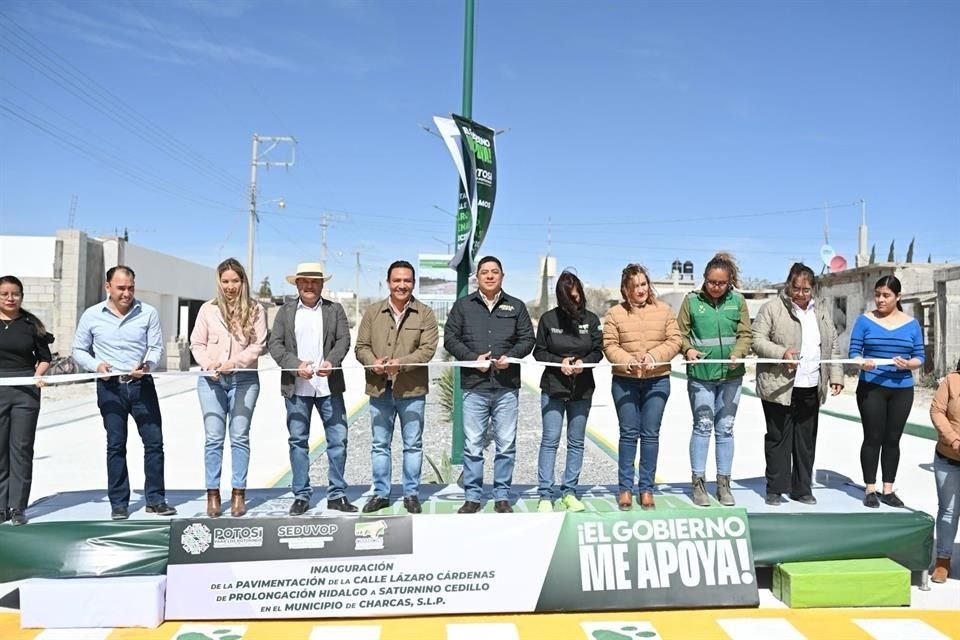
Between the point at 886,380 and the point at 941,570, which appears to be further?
the point at 886,380

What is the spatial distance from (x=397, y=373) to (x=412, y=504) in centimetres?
91

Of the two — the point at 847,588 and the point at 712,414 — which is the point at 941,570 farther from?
the point at 712,414

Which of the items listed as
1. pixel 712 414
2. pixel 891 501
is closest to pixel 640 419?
pixel 712 414

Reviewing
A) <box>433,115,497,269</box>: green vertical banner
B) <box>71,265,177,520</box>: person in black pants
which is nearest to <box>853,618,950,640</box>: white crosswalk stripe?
<box>71,265,177,520</box>: person in black pants

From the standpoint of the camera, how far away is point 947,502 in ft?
16.0

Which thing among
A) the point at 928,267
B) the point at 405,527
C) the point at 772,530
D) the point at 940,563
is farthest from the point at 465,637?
the point at 928,267

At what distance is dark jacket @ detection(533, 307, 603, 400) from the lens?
5.11 metres

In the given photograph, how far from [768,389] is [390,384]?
9.22ft

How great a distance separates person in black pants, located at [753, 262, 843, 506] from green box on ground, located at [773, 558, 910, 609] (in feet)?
2.69

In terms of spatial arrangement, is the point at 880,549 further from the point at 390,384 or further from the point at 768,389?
the point at 390,384

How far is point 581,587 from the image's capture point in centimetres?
448

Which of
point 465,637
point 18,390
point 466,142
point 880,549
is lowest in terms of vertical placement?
point 465,637

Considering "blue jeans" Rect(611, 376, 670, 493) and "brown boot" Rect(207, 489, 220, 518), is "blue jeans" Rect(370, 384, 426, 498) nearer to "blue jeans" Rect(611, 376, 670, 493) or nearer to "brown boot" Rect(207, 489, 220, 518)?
"brown boot" Rect(207, 489, 220, 518)

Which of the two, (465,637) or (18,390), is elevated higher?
(18,390)
